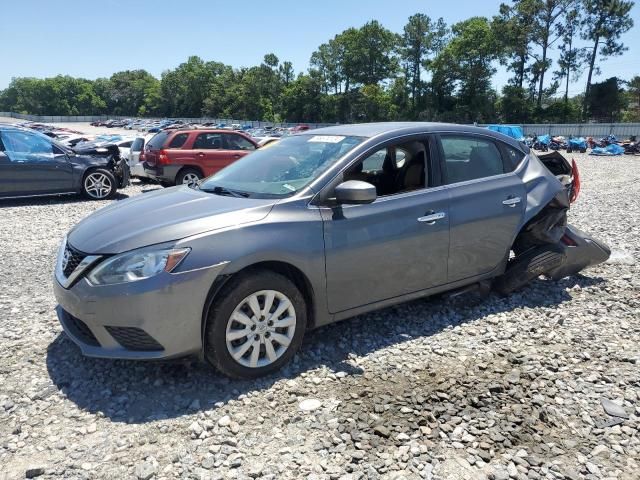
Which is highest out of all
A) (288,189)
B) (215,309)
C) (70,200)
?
(288,189)

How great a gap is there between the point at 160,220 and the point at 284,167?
115 cm

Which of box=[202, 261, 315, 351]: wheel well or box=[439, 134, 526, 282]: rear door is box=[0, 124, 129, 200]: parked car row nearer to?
box=[202, 261, 315, 351]: wheel well

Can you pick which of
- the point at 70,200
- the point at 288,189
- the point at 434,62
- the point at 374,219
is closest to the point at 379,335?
the point at 374,219

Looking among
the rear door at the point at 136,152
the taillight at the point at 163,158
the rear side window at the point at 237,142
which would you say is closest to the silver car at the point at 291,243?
the taillight at the point at 163,158

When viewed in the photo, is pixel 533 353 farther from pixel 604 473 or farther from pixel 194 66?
pixel 194 66

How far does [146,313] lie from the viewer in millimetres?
3000

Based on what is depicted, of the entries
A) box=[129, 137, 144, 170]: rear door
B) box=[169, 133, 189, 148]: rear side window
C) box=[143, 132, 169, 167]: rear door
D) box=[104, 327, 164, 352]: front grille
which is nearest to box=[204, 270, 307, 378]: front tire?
box=[104, 327, 164, 352]: front grille

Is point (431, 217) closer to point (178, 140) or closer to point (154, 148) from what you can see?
point (178, 140)

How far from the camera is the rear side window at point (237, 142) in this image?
1370 cm

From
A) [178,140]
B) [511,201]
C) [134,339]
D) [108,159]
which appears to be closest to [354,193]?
[134,339]

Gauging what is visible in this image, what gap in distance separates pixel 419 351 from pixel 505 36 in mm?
75173

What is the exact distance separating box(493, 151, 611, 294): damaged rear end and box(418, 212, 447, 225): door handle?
Result: 1.13 metres

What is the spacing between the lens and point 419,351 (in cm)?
389

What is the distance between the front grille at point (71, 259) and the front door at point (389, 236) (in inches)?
64.5
